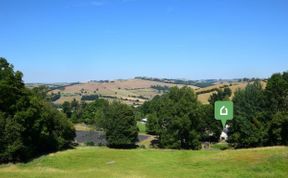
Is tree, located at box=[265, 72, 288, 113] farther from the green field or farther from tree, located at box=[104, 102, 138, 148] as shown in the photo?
the green field

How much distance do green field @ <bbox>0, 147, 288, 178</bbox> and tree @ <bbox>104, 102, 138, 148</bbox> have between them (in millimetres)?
23418

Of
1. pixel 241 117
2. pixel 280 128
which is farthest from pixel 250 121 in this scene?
pixel 280 128

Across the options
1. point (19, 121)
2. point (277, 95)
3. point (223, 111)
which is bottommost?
point (19, 121)

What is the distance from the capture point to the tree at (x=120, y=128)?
90938mm

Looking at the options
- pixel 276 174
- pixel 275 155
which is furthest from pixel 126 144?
pixel 276 174

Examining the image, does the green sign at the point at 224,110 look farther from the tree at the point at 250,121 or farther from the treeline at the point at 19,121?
the tree at the point at 250,121

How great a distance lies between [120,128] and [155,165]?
127 feet

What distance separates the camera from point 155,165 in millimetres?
53031

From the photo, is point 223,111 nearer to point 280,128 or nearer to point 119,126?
point 280,128

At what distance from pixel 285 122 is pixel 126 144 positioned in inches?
1325

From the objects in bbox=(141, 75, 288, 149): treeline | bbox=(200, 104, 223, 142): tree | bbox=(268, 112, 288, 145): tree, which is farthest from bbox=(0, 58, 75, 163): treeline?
bbox=(200, 104, 223, 142): tree

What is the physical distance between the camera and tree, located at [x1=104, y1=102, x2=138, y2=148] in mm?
90938

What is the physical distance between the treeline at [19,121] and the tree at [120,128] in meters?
18.4

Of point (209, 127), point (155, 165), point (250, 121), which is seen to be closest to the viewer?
point (155, 165)
